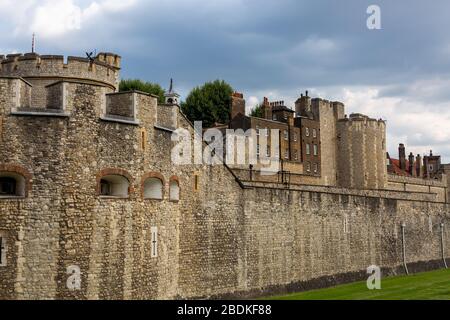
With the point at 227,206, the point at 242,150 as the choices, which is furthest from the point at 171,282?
the point at 242,150

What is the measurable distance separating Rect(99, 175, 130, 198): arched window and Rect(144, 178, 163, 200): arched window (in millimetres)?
1186

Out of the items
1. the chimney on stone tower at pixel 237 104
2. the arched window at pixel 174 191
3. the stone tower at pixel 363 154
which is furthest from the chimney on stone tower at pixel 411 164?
the arched window at pixel 174 191

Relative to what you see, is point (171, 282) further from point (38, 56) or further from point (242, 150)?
point (242, 150)

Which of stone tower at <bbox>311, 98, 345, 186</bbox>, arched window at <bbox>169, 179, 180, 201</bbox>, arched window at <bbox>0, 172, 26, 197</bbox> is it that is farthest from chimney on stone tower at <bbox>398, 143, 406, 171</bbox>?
arched window at <bbox>0, 172, 26, 197</bbox>

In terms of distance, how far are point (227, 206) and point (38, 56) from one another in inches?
347

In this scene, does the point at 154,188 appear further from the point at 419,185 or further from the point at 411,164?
the point at 411,164

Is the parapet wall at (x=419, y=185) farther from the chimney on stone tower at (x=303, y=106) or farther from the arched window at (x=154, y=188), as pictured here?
the arched window at (x=154, y=188)

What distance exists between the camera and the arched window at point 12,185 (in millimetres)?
16891

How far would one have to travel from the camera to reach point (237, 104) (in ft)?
156

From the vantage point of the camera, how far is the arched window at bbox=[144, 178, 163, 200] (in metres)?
19.7

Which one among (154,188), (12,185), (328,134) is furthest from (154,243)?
(328,134)

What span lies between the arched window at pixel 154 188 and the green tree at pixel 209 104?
3345 centimetres

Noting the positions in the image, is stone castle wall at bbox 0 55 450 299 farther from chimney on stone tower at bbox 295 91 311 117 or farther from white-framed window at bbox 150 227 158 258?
chimney on stone tower at bbox 295 91 311 117

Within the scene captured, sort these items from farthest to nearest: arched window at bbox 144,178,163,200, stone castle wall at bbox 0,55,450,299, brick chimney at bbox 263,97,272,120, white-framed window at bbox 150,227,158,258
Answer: brick chimney at bbox 263,97,272,120
arched window at bbox 144,178,163,200
white-framed window at bbox 150,227,158,258
stone castle wall at bbox 0,55,450,299
